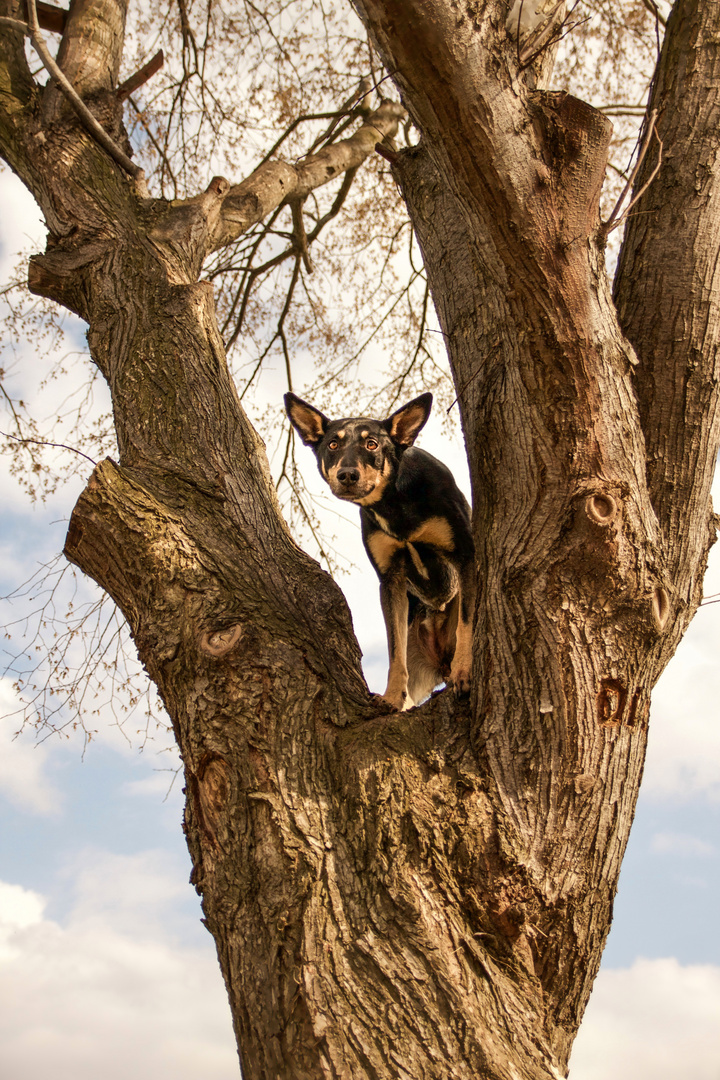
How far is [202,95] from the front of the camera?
7805 mm

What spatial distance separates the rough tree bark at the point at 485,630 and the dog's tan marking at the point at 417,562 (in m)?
1.31

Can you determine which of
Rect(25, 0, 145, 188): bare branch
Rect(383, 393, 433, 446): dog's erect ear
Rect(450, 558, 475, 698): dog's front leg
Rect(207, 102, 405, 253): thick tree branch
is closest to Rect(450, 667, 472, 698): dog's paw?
Rect(450, 558, 475, 698): dog's front leg

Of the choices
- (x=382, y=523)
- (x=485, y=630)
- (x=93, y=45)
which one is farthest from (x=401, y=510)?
(x=93, y=45)

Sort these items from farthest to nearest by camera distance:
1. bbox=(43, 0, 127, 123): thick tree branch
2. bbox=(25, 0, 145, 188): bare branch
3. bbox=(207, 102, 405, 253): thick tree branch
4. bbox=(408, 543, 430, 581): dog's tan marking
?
bbox=(207, 102, 405, 253): thick tree branch < bbox=(43, 0, 127, 123): thick tree branch < bbox=(408, 543, 430, 581): dog's tan marking < bbox=(25, 0, 145, 188): bare branch

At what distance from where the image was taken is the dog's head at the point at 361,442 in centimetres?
471

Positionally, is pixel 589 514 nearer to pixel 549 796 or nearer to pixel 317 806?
pixel 549 796

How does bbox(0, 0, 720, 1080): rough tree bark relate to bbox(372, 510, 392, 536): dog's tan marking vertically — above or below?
below

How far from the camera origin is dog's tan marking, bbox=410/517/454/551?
4879 millimetres

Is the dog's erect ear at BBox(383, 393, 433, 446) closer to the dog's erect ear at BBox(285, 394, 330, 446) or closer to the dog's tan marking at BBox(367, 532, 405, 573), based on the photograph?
the dog's erect ear at BBox(285, 394, 330, 446)

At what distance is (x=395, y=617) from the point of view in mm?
5059

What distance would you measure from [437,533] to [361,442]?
0.71 meters

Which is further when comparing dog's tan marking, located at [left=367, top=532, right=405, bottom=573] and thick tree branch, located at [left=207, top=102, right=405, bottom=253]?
thick tree branch, located at [left=207, top=102, right=405, bottom=253]

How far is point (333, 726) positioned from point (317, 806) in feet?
1.16

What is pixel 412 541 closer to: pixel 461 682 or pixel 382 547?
pixel 382 547
